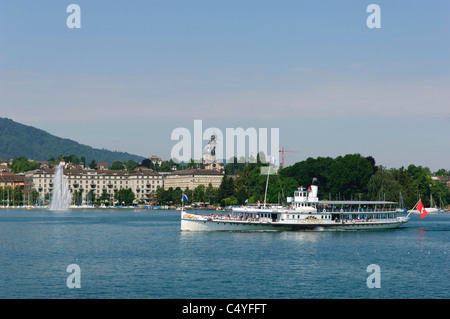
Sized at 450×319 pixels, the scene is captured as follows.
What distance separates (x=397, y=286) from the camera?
51.4 metres

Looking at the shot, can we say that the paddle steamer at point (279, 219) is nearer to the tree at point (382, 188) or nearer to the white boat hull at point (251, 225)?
the white boat hull at point (251, 225)

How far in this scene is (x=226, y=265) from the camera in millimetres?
60844

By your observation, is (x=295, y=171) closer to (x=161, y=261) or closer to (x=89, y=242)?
(x=89, y=242)

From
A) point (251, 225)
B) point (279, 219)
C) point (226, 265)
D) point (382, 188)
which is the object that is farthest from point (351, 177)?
point (226, 265)

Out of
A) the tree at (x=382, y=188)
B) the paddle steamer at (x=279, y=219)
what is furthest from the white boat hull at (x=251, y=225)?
the tree at (x=382, y=188)

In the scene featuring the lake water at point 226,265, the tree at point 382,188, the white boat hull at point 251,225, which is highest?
the tree at point 382,188

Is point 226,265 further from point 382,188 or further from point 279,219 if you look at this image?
point 382,188

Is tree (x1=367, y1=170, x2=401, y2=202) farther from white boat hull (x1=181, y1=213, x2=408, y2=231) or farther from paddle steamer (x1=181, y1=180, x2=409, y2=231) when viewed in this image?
white boat hull (x1=181, y1=213, x2=408, y2=231)

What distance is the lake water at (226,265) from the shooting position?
48812 millimetres

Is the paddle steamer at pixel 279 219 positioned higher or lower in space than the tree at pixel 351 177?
lower

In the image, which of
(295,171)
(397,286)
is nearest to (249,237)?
(397,286)
